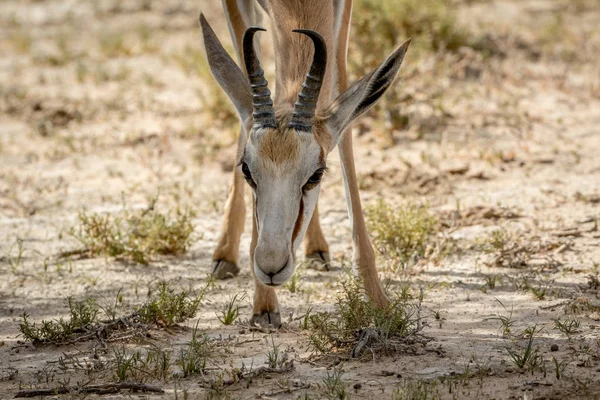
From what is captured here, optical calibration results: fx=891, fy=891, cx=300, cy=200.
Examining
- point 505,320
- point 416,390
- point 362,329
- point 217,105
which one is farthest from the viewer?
point 217,105

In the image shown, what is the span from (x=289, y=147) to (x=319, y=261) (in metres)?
2.15

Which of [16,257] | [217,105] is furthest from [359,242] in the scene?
[217,105]

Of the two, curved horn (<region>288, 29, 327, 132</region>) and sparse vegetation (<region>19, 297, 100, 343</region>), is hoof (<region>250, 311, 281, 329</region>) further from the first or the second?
curved horn (<region>288, 29, 327, 132</region>)

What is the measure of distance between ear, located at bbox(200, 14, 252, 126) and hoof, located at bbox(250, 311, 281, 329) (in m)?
1.22

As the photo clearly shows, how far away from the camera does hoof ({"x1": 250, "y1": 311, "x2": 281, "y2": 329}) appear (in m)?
5.62

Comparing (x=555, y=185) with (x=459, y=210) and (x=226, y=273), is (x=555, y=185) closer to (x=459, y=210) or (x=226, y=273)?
(x=459, y=210)

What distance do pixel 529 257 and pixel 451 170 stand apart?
7.14 feet

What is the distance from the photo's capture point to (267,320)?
5637 millimetres

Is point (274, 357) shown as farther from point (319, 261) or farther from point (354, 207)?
point (319, 261)

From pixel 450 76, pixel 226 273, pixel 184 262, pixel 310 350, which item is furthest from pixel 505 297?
pixel 450 76

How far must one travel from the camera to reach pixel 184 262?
7.20m

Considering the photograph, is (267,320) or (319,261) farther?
(319,261)

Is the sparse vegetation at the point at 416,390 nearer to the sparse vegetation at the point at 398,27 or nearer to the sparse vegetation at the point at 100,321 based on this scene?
Result: the sparse vegetation at the point at 100,321

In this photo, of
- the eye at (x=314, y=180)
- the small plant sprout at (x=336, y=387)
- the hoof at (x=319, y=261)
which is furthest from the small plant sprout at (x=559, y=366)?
the hoof at (x=319, y=261)
